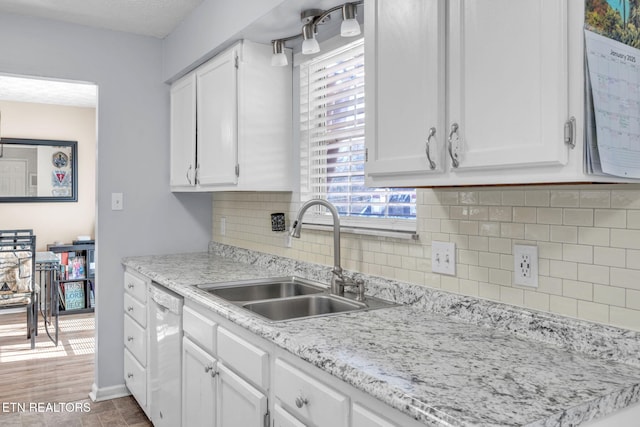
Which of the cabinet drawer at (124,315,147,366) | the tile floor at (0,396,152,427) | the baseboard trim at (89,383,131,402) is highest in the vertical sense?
the cabinet drawer at (124,315,147,366)

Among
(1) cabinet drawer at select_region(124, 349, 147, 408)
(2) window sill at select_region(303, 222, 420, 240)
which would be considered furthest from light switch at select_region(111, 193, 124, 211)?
(2) window sill at select_region(303, 222, 420, 240)

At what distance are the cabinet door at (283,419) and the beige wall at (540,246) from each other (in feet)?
2.29

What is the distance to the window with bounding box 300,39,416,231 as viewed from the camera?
2203mm

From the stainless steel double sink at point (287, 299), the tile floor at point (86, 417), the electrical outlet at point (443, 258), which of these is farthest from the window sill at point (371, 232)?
the tile floor at point (86, 417)

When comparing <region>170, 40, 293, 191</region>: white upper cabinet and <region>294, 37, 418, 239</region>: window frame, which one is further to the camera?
<region>170, 40, 293, 191</region>: white upper cabinet

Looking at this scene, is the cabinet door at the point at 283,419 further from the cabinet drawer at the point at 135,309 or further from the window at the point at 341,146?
the cabinet drawer at the point at 135,309

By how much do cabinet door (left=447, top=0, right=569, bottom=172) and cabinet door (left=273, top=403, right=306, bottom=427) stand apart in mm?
838

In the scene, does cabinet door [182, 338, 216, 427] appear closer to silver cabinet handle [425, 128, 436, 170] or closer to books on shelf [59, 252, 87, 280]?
silver cabinet handle [425, 128, 436, 170]

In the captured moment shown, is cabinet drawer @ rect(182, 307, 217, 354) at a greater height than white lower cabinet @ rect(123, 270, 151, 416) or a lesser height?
greater

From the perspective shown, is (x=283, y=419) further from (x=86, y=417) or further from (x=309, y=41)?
(x=86, y=417)

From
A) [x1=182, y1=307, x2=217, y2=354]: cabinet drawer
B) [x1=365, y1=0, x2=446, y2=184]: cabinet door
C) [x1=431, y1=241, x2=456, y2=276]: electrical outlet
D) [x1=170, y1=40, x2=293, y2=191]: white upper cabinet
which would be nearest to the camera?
[x1=365, y1=0, x2=446, y2=184]: cabinet door

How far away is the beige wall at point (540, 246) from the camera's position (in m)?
1.30

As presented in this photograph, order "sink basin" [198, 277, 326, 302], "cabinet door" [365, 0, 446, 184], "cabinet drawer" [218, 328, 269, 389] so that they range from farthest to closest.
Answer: "sink basin" [198, 277, 326, 302]
"cabinet drawer" [218, 328, 269, 389]
"cabinet door" [365, 0, 446, 184]

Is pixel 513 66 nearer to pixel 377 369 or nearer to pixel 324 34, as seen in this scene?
pixel 377 369
